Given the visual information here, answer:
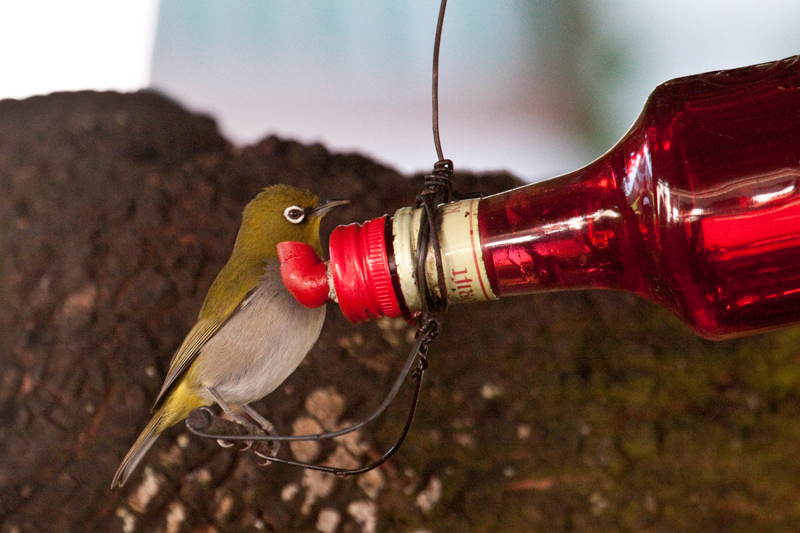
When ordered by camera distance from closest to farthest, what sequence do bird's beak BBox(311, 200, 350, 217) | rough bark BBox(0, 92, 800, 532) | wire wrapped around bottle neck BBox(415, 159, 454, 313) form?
wire wrapped around bottle neck BBox(415, 159, 454, 313) → bird's beak BBox(311, 200, 350, 217) → rough bark BBox(0, 92, 800, 532)

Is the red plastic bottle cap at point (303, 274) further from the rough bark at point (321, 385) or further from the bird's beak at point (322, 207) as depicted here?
the rough bark at point (321, 385)

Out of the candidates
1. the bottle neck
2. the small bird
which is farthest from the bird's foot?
the bottle neck

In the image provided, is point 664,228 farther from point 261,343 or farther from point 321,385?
point 321,385

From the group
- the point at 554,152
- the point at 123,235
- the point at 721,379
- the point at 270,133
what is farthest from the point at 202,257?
the point at 721,379

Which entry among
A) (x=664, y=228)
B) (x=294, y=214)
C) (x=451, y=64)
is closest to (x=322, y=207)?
(x=294, y=214)

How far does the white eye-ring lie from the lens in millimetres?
540

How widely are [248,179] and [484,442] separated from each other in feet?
1.58

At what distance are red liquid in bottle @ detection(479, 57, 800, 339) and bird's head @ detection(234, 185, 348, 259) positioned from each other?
0.56 feet

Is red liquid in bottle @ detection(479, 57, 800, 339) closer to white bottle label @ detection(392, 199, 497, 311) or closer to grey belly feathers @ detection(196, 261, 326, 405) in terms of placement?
white bottle label @ detection(392, 199, 497, 311)

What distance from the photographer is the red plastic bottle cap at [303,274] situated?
1.42ft

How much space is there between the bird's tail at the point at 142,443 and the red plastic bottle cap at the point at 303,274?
0.22 meters

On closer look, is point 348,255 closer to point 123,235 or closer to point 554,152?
point 123,235

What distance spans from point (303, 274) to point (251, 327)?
110 millimetres

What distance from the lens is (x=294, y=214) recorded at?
54 centimetres
